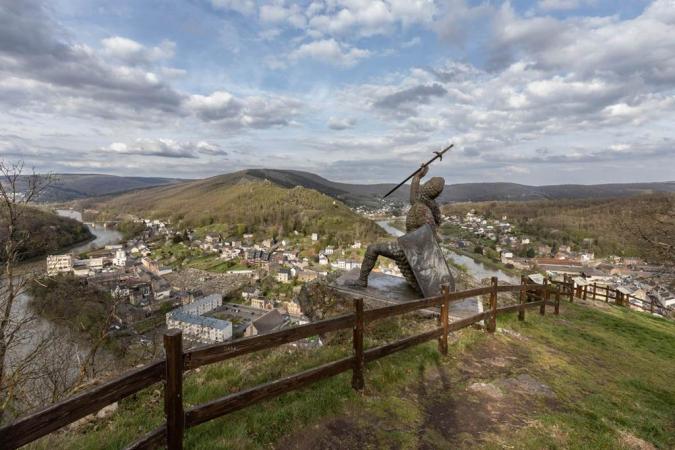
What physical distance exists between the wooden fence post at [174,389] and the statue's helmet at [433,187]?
5.85 m

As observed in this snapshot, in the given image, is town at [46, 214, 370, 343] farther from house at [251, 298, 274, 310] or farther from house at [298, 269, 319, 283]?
house at [298, 269, 319, 283]

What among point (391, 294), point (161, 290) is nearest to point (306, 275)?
point (161, 290)

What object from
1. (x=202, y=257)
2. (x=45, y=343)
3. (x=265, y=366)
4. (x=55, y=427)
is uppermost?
(x=55, y=427)

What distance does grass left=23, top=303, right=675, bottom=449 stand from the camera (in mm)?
3566

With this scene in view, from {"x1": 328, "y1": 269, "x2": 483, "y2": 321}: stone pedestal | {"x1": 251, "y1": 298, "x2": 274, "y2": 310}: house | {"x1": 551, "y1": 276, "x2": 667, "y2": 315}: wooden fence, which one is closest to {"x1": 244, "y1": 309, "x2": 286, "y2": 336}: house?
{"x1": 251, "y1": 298, "x2": 274, "y2": 310}: house

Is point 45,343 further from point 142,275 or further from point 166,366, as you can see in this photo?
point 142,275

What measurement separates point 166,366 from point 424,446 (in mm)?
2729

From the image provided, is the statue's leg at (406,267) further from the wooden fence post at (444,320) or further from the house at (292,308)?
the house at (292,308)

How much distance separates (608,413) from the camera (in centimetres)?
443

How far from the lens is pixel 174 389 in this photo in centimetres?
277

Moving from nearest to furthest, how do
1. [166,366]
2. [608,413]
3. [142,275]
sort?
[166,366], [608,413], [142,275]

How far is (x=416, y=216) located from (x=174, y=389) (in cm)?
571

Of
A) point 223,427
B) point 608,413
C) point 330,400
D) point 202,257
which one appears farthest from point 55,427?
point 202,257

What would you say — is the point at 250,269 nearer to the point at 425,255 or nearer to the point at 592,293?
the point at 592,293
